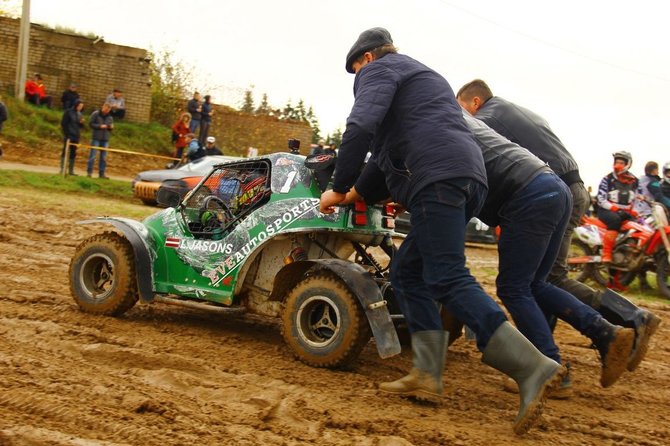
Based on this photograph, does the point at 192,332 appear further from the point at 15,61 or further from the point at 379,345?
the point at 15,61

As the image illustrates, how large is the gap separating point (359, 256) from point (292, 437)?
288cm

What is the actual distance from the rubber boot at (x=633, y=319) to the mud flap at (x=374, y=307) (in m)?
1.75

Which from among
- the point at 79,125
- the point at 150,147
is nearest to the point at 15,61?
the point at 150,147

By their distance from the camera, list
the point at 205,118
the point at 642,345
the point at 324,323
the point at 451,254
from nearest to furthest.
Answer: the point at 451,254
the point at 324,323
the point at 642,345
the point at 205,118

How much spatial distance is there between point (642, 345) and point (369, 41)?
299 centimetres

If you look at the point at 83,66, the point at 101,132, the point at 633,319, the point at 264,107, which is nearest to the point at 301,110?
the point at 264,107

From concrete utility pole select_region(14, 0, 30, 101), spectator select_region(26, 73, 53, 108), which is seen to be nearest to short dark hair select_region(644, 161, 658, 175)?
concrete utility pole select_region(14, 0, 30, 101)

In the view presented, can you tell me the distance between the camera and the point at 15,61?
29.9m

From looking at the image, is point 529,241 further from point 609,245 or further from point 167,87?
point 167,87

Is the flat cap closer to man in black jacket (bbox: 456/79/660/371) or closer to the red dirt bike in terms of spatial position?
man in black jacket (bbox: 456/79/660/371)

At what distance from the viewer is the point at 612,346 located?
575 cm

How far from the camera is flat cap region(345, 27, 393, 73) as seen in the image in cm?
529

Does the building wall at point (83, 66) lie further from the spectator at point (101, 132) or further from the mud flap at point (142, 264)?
the mud flap at point (142, 264)

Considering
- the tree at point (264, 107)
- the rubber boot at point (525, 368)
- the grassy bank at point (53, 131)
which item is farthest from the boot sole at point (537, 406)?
the tree at point (264, 107)
